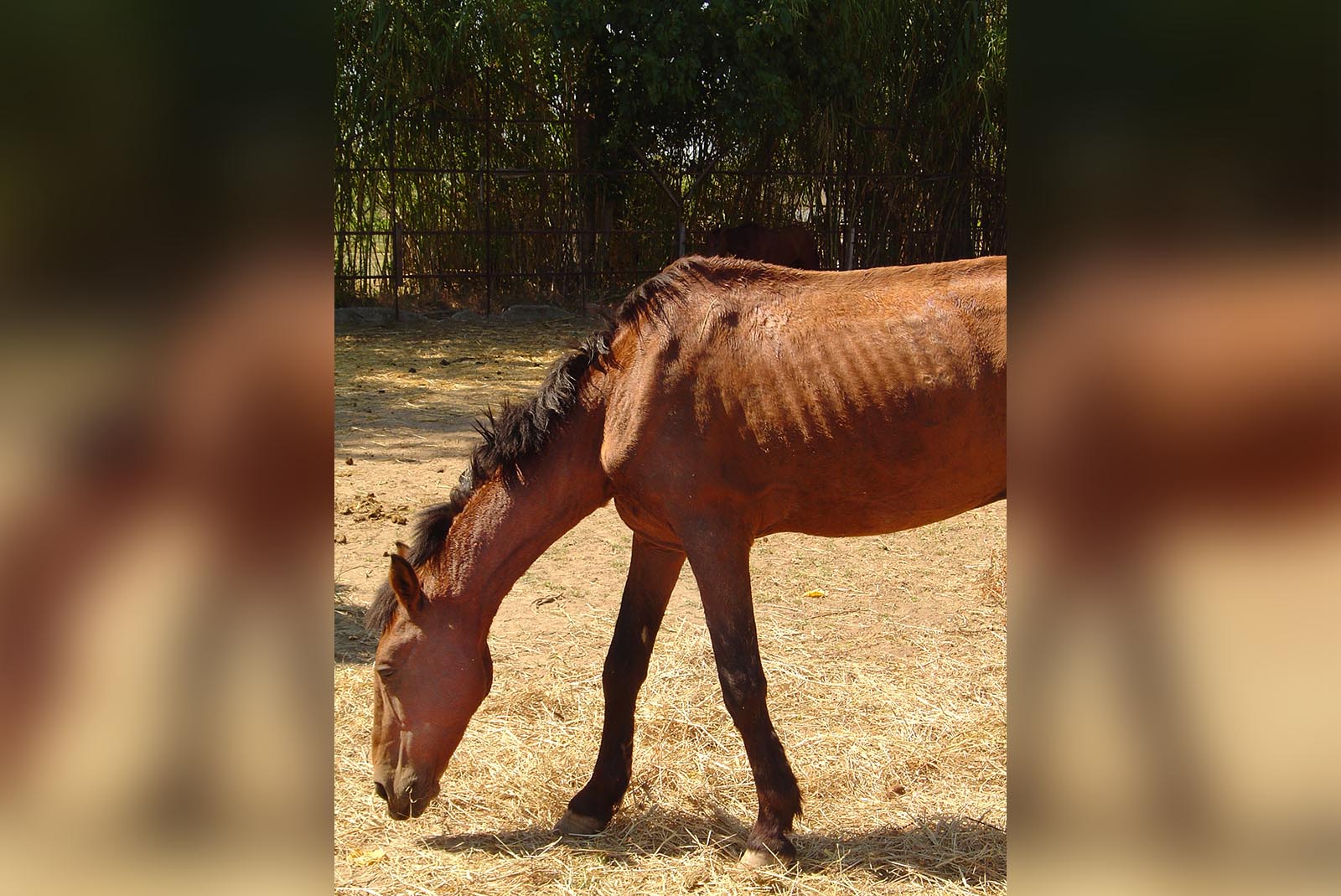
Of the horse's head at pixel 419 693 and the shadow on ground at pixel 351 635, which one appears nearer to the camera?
the horse's head at pixel 419 693

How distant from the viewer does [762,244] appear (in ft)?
45.0

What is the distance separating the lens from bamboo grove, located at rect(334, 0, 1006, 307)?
47.7 ft

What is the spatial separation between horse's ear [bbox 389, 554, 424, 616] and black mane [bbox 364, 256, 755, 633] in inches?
3.6

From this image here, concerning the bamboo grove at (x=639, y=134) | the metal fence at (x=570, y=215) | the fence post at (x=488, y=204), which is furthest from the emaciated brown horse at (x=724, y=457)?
the fence post at (x=488, y=204)

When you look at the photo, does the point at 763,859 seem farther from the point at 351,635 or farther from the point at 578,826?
the point at 351,635

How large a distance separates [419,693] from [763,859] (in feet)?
3.80

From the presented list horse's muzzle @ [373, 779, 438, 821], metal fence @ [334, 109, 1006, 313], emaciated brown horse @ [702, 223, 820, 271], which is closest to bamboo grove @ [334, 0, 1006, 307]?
metal fence @ [334, 109, 1006, 313]

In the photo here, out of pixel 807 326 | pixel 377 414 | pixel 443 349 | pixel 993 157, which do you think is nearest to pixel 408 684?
pixel 807 326

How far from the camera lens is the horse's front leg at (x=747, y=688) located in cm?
348

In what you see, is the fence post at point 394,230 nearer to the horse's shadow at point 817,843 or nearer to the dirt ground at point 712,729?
the dirt ground at point 712,729

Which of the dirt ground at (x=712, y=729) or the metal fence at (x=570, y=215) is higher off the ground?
the metal fence at (x=570, y=215)

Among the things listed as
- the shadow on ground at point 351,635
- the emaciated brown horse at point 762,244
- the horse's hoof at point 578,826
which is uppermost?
the emaciated brown horse at point 762,244

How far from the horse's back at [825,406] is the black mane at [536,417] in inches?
3.4

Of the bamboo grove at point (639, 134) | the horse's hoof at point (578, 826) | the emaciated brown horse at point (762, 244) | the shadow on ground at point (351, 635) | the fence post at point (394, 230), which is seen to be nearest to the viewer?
the horse's hoof at point (578, 826)
